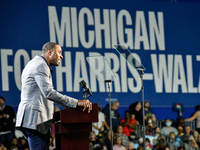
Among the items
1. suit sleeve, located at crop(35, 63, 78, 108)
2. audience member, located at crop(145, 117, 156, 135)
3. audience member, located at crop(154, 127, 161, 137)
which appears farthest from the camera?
audience member, located at crop(145, 117, 156, 135)

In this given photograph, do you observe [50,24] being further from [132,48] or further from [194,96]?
[194,96]

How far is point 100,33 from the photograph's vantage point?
34.4ft

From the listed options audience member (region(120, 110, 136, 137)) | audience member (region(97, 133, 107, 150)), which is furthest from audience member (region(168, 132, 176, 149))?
audience member (region(97, 133, 107, 150))

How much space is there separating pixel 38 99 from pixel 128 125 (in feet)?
20.5

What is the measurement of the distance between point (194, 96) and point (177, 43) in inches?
63.1

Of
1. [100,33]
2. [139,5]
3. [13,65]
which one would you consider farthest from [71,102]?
[139,5]

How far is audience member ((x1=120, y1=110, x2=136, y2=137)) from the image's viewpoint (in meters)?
8.75

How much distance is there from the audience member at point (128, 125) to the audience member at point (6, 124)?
2.52m

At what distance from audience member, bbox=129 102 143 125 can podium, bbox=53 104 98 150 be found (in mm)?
6345

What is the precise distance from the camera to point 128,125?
8.91 metres

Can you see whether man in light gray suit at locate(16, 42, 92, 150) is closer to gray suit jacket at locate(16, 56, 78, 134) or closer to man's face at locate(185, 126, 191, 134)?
gray suit jacket at locate(16, 56, 78, 134)

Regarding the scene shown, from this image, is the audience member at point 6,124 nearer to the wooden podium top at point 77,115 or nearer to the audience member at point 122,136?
the audience member at point 122,136

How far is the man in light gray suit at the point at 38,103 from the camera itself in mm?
2787

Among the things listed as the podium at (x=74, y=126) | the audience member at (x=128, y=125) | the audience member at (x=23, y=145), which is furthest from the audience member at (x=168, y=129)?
the podium at (x=74, y=126)
